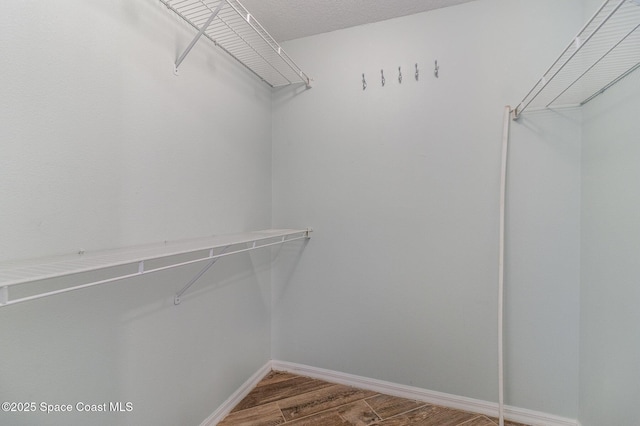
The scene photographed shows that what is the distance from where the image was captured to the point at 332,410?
1.55m

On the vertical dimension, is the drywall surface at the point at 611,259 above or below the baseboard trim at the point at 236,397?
above

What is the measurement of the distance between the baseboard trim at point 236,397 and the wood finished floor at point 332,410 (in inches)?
1.0

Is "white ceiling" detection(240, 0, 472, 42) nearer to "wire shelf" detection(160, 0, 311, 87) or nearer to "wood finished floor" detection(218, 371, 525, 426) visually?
"wire shelf" detection(160, 0, 311, 87)

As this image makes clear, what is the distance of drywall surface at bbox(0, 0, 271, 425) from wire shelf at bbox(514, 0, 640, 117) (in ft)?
4.87

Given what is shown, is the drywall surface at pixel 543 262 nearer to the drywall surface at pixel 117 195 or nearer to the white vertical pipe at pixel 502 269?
the white vertical pipe at pixel 502 269

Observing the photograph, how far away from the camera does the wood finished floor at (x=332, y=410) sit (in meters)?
1.46

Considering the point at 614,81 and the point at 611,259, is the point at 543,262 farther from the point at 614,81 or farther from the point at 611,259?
the point at 614,81

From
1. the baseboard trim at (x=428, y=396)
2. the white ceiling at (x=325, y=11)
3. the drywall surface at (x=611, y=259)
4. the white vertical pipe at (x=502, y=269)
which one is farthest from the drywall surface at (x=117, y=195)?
the drywall surface at (x=611, y=259)

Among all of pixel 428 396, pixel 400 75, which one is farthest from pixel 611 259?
pixel 400 75

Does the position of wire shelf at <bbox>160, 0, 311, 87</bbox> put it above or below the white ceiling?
below

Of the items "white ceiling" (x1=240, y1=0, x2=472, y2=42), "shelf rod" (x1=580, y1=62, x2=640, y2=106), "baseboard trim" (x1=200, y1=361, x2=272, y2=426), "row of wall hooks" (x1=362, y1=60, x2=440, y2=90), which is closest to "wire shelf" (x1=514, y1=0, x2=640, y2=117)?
"shelf rod" (x1=580, y1=62, x2=640, y2=106)

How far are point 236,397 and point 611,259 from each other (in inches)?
78.5

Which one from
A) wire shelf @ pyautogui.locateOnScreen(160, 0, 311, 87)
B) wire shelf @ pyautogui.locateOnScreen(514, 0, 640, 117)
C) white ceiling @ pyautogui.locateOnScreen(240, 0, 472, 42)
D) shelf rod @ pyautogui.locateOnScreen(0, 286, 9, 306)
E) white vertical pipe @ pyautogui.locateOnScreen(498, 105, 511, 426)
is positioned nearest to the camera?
shelf rod @ pyautogui.locateOnScreen(0, 286, 9, 306)

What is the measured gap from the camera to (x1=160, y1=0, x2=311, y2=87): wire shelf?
1194 millimetres
